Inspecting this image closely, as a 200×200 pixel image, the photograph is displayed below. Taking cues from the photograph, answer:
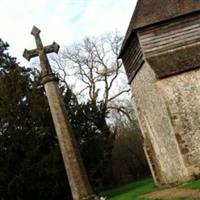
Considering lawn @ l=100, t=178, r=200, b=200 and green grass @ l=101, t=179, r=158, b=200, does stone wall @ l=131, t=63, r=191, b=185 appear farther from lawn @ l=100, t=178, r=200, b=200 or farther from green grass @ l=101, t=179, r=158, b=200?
green grass @ l=101, t=179, r=158, b=200

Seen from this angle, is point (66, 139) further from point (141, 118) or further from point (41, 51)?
point (141, 118)

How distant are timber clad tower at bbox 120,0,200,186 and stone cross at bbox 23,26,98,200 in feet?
40.4

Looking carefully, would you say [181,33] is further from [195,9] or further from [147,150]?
[147,150]

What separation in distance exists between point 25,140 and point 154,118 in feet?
20.6

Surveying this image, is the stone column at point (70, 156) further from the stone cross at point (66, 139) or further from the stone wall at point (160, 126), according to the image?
the stone wall at point (160, 126)

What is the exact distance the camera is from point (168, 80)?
19.9m

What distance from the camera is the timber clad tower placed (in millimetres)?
19391

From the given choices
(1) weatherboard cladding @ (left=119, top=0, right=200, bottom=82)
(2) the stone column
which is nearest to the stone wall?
(1) weatherboard cladding @ (left=119, top=0, right=200, bottom=82)

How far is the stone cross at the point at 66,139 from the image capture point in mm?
7164

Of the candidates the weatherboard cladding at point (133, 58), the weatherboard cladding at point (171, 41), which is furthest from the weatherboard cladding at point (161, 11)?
the weatherboard cladding at point (133, 58)

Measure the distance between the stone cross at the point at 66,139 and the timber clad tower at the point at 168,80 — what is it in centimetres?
1230

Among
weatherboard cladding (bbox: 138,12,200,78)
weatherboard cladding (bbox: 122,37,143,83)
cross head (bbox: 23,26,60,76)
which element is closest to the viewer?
cross head (bbox: 23,26,60,76)

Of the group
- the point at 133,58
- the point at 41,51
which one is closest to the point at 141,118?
the point at 133,58

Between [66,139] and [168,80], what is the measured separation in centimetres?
1313
